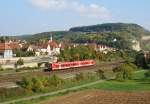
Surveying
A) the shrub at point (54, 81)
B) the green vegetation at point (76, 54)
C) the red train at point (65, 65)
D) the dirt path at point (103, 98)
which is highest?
the green vegetation at point (76, 54)

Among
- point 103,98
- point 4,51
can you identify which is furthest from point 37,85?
point 4,51

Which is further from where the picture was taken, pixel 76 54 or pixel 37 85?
pixel 76 54

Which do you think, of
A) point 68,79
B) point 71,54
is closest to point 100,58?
point 71,54

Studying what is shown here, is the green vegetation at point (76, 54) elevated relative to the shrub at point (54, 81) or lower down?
elevated

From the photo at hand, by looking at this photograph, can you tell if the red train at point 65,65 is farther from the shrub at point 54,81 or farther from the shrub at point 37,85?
the shrub at point 37,85

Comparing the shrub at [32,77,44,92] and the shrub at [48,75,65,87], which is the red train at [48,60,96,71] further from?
the shrub at [32,77,44,92]

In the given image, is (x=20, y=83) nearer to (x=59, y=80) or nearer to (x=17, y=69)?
(x=59, y=80)

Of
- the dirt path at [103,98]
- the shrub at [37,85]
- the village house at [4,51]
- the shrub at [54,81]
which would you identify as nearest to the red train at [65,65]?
the village house at [4,51]

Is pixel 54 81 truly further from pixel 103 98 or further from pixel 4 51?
pixel 4 51

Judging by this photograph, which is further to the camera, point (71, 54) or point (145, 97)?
point (71, 54)
